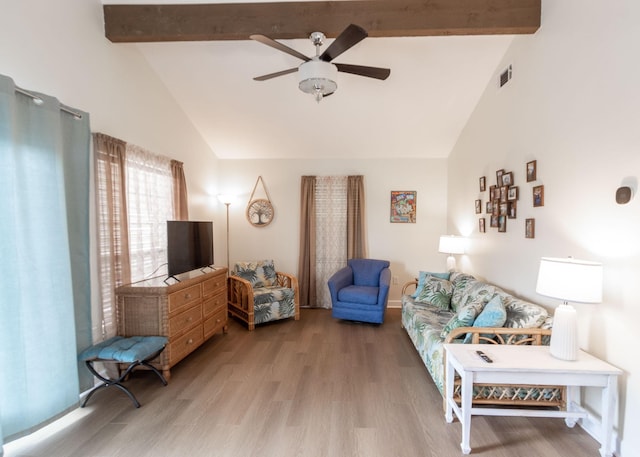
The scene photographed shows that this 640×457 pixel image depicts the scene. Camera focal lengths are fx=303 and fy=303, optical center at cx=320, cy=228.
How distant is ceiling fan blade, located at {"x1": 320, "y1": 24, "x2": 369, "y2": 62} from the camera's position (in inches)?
75.3

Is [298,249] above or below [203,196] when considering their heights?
below

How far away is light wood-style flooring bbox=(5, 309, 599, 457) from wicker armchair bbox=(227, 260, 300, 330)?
895 mm

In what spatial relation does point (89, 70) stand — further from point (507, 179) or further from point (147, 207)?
point (507, 179)

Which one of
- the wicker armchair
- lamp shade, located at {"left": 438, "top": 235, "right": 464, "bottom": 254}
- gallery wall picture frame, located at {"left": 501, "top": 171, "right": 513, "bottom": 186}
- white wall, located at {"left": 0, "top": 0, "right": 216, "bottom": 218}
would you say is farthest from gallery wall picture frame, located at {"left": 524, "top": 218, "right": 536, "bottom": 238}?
white wall, located at {"left": 0, "top": 0, "right": 216, "bottom": 218}

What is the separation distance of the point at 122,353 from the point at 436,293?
3.25 meters

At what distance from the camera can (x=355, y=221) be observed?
504 centimetres

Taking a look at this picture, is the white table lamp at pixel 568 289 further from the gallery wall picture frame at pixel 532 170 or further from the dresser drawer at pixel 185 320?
the dresser drawer at pixel 185 320

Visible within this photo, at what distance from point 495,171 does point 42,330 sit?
14.1 feet

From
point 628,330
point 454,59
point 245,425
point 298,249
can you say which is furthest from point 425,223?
point 245,425

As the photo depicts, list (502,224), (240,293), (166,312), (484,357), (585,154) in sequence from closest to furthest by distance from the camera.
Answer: (484,357) < (585,154) < (166,312) < (502,224) < (240,293)

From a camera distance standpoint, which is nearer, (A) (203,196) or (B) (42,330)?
(B) (42,330)

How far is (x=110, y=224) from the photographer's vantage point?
9.00 ft

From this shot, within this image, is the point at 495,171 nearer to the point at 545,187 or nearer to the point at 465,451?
the point at 545,187

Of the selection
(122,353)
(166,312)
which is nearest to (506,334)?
(166,312)
